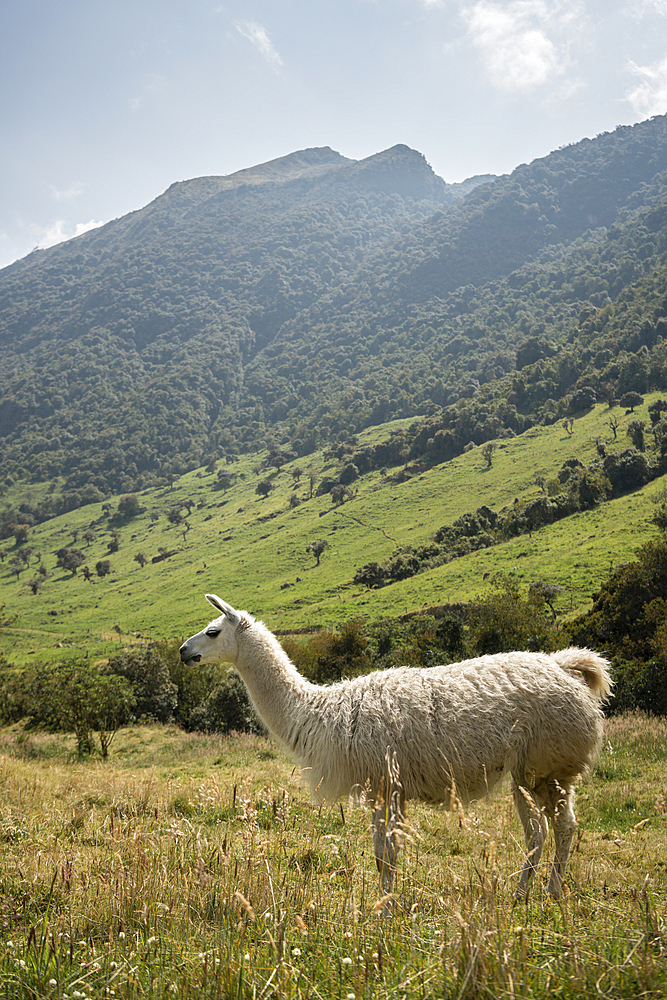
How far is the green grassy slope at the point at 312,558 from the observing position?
57.3 meters

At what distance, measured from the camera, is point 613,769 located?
1119 cm

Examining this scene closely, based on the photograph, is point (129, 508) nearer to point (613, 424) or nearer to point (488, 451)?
point (488, 451)

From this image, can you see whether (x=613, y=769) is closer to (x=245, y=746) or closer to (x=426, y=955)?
(x=426, y=955)

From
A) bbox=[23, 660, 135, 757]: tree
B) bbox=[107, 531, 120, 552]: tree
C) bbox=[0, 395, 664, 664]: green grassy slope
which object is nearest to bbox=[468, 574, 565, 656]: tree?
bbox=[0, 395, 664, 664]: green grassy slope

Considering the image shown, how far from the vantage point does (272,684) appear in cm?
673

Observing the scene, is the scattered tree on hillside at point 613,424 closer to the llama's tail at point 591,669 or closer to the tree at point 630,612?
the tree at point 630,612

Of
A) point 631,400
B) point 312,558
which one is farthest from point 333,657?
point 631,400

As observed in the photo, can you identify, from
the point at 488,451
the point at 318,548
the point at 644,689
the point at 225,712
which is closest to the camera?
the point at 644,689

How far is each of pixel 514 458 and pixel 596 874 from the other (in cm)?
10493

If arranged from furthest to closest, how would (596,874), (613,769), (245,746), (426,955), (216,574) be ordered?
(216,574) < (245,746) < (613,769) < (596,874) < (426,955)

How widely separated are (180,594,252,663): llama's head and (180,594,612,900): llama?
1.15 m

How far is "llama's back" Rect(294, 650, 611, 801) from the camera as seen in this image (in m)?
5.57

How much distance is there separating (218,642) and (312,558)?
88172 mm

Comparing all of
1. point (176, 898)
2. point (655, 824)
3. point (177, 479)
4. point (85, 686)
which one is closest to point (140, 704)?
point (85, 686)
